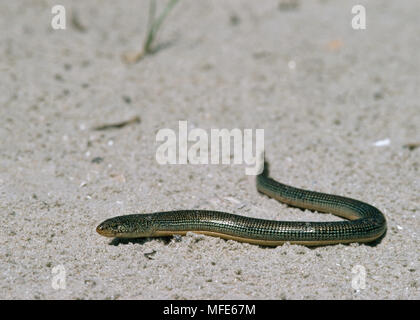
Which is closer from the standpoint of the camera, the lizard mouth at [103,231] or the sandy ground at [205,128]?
the sandy ground at [205,128]

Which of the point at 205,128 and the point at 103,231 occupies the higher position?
the point at 205,128

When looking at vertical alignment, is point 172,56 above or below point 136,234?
above

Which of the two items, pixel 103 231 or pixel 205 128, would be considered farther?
pixel 205 128

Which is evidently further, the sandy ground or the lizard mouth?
the lizard mouth
